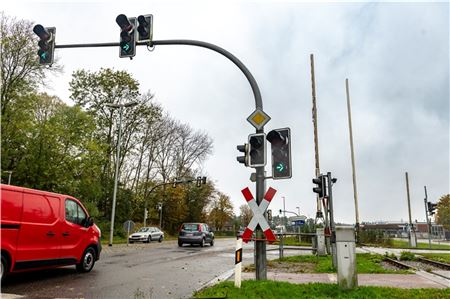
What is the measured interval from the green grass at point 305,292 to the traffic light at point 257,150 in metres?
2.55

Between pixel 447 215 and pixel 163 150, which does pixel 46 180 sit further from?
pixel 447 215

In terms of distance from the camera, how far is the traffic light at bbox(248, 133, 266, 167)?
884 centimetres

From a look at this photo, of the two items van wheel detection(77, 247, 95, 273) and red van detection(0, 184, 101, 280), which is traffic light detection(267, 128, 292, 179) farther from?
van wheel detection(77, 247, 95, 273)

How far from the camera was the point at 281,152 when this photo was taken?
8.77 metres

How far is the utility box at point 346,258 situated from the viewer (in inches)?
298

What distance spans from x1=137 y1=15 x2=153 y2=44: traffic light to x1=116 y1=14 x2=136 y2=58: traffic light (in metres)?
0.17

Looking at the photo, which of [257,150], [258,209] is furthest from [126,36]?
[258,209]

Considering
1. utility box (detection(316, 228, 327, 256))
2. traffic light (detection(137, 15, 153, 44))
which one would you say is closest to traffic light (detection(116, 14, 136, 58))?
traffic light (detection(137, 15, 153, 44))

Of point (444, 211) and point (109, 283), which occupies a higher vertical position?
point (444, 211)

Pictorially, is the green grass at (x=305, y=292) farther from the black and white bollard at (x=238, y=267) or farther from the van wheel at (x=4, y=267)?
the van wheel at (x=4, y=267)

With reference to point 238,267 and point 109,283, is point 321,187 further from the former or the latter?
point 109,283

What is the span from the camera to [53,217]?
9422 millimetres

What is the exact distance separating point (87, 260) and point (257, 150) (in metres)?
5.78

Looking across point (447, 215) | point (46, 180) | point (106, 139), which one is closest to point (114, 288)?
point (46, 180)
